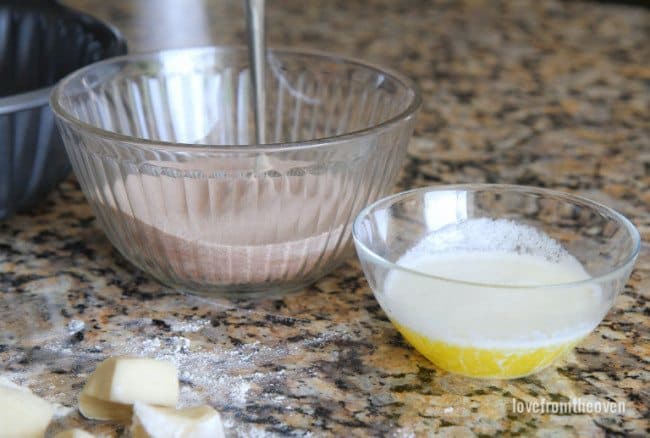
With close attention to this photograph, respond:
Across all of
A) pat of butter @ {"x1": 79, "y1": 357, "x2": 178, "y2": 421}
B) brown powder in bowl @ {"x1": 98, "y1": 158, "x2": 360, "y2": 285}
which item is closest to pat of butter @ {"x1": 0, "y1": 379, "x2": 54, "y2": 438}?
pat of butter @ {"x1": 79, "y1": 357, "x2": 178, "y2": 421}

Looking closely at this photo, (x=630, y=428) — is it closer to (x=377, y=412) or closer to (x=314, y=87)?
(x=377, y=412)

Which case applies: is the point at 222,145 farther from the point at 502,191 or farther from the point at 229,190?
the point at 502,191

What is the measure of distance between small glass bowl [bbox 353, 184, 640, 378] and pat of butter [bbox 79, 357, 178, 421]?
7.0 inches

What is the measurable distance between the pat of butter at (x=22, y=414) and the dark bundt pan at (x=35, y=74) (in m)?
0.30

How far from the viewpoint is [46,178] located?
0.92 metres

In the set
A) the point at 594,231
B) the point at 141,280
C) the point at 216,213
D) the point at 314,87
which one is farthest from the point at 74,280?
the point at 594,231

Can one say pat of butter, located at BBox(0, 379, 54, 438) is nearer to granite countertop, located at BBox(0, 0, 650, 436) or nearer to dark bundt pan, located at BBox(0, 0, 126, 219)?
granite countertop, located at BBox(0, 0, 650, 436)

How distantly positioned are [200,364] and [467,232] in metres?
0.27

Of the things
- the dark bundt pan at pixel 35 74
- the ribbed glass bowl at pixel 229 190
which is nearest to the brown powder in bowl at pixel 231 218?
the ribbed glass bowl at pixel 229 190

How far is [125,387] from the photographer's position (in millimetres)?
634

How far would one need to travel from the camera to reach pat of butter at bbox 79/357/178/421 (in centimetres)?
63

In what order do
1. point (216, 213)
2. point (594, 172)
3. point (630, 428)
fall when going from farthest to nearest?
point (594, 172), point (216, 213), point (630, 428)

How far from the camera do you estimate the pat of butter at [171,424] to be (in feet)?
1.96

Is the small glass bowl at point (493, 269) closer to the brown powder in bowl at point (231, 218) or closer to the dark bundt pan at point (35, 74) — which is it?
the brown powder in bowl at point (231, 218)
